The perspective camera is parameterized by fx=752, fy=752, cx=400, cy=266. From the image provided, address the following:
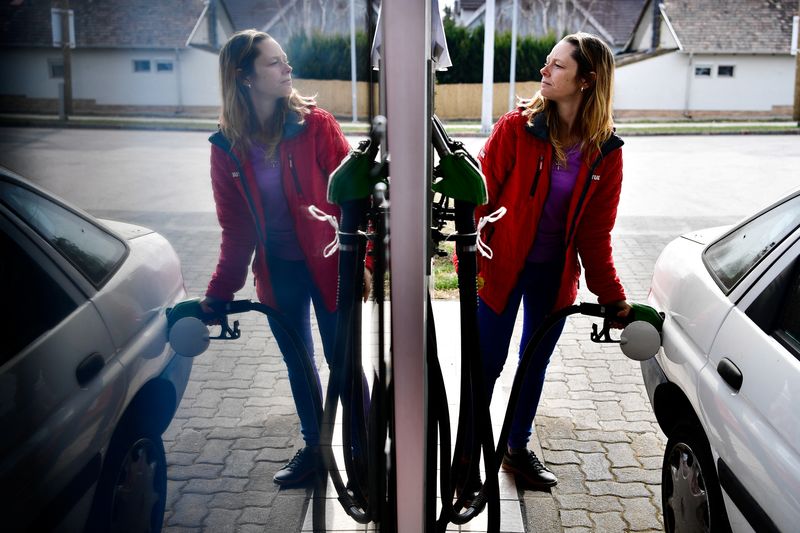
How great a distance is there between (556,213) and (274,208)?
1296 mm

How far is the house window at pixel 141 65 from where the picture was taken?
81 centimetres

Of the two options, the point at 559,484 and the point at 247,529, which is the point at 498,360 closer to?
the point at 559,484

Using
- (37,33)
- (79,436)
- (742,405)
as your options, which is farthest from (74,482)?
(742,405)

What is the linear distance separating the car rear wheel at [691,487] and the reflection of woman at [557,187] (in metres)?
0.50

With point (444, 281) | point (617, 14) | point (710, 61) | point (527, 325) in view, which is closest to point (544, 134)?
point (617, 14)

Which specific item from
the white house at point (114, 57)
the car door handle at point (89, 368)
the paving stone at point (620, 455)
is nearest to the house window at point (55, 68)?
the white house at point (114, 57)

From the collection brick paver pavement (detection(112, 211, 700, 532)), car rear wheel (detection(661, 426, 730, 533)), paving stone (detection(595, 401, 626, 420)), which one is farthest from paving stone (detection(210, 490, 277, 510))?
paving stone (detection(595, 401, 626, 420))

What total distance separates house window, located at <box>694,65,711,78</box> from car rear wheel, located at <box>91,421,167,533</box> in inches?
67.2

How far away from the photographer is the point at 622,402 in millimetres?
4047

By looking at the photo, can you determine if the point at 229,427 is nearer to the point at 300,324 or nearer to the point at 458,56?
the point at 300,324

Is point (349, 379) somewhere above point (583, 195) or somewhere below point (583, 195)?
below

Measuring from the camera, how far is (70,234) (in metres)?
0.79

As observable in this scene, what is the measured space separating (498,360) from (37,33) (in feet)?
7.31

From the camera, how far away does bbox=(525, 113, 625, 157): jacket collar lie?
2.21m
